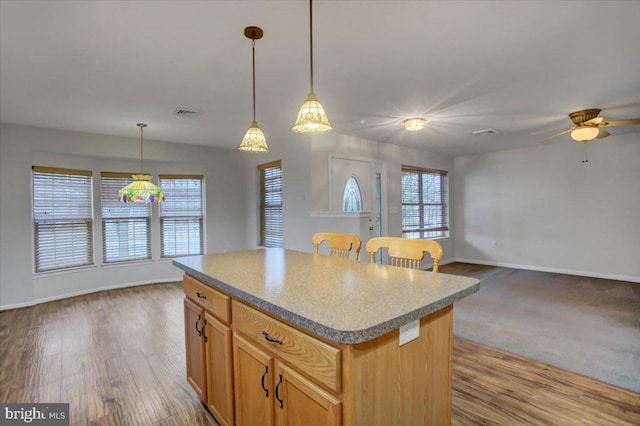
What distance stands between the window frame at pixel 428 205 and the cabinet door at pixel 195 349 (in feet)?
14.8

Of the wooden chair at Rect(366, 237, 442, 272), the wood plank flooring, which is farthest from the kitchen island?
the wood plank flooring

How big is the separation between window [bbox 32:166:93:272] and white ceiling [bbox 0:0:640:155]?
0.86 meters

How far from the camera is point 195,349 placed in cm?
205

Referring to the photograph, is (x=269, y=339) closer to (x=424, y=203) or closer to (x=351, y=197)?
(x=351, y=197)

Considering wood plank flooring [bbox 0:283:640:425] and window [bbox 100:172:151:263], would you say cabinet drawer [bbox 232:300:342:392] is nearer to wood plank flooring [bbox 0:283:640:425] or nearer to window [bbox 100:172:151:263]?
wood plank flooring [bbox 0:283:640:425]

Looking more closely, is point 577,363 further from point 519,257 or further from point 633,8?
point 519,257

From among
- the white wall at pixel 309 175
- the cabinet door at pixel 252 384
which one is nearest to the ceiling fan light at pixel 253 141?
the cabinet door at pixel 252 384

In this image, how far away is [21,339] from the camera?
10.3 feet

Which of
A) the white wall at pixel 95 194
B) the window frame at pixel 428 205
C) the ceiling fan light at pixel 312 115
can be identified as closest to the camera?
the ceiling fan light at pixel 312 115

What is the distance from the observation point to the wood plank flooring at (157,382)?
195cm

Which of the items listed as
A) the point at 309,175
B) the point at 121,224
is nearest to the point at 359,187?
the point at 309,175

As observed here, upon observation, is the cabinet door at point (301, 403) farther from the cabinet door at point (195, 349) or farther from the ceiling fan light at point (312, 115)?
the ceiling fan light at point (312, 115)

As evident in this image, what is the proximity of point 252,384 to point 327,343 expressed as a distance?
643mm

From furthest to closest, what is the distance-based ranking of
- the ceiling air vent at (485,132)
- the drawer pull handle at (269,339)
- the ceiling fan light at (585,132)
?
the ceiling air vent at (485,132) → the ceiling fan light at (585,132) → the drawer pull handle at (269,339)
